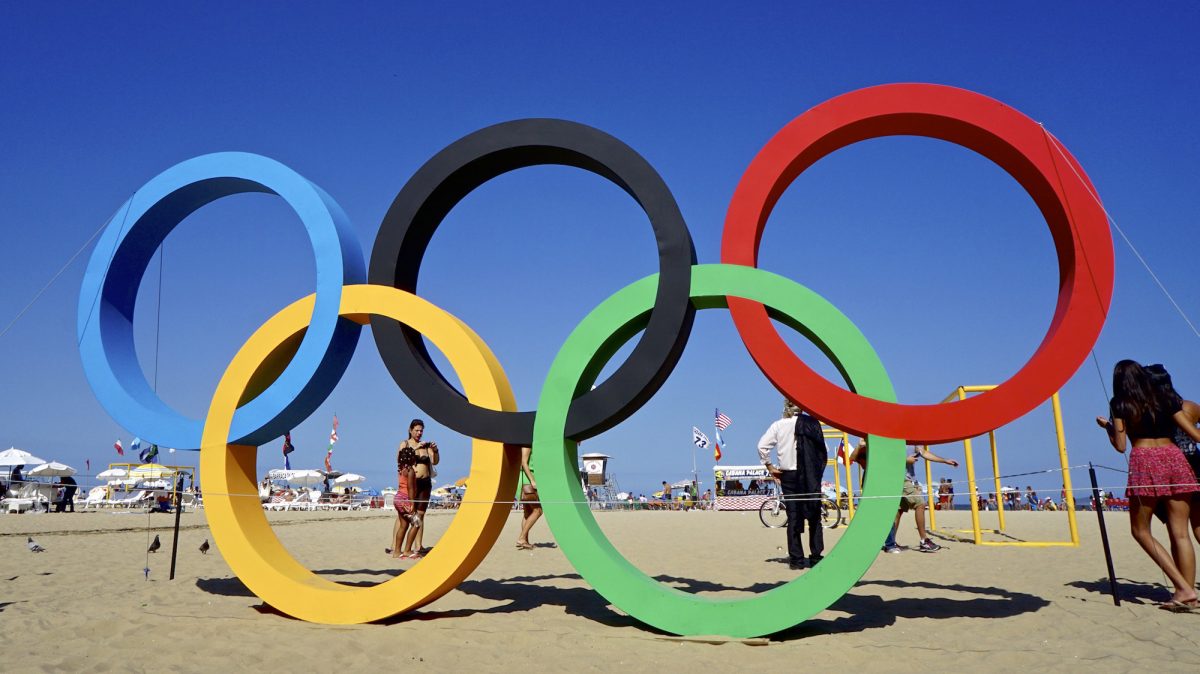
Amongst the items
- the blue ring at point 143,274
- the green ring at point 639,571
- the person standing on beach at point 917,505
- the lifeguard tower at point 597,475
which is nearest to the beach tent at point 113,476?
the blue ring at point 143,274

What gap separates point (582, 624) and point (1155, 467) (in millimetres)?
4918

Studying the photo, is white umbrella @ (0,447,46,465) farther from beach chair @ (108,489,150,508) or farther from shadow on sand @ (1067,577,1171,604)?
shadow on sand @ (1067,577,1171,604)

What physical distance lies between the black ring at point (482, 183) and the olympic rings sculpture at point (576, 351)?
0.02 meters

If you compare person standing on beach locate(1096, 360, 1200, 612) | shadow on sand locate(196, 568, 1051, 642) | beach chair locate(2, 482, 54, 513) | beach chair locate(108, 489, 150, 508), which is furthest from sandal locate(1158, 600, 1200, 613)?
beach chair locate(108, 489, 150, 508)

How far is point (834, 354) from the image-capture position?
6066 millimetres

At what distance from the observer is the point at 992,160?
6477 millimetres

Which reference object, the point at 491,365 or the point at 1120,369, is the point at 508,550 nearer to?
the point at 491,365

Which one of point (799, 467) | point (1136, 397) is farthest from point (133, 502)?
point (1136, 397)

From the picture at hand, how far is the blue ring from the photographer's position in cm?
693

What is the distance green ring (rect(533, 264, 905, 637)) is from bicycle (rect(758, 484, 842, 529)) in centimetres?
834

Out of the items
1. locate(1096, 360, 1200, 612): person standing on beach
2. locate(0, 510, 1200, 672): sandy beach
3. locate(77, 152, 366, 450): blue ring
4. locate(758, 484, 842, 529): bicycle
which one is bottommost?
locate(0, 510, 1200, 672): sandy beach

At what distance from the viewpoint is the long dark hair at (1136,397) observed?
6488 mm

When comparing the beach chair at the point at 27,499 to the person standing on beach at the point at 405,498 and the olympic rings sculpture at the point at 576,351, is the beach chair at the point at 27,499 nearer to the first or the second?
the person standing on beach at the point at 405,498

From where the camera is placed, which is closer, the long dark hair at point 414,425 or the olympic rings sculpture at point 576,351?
the olympic rings sculpture at point 576,351
